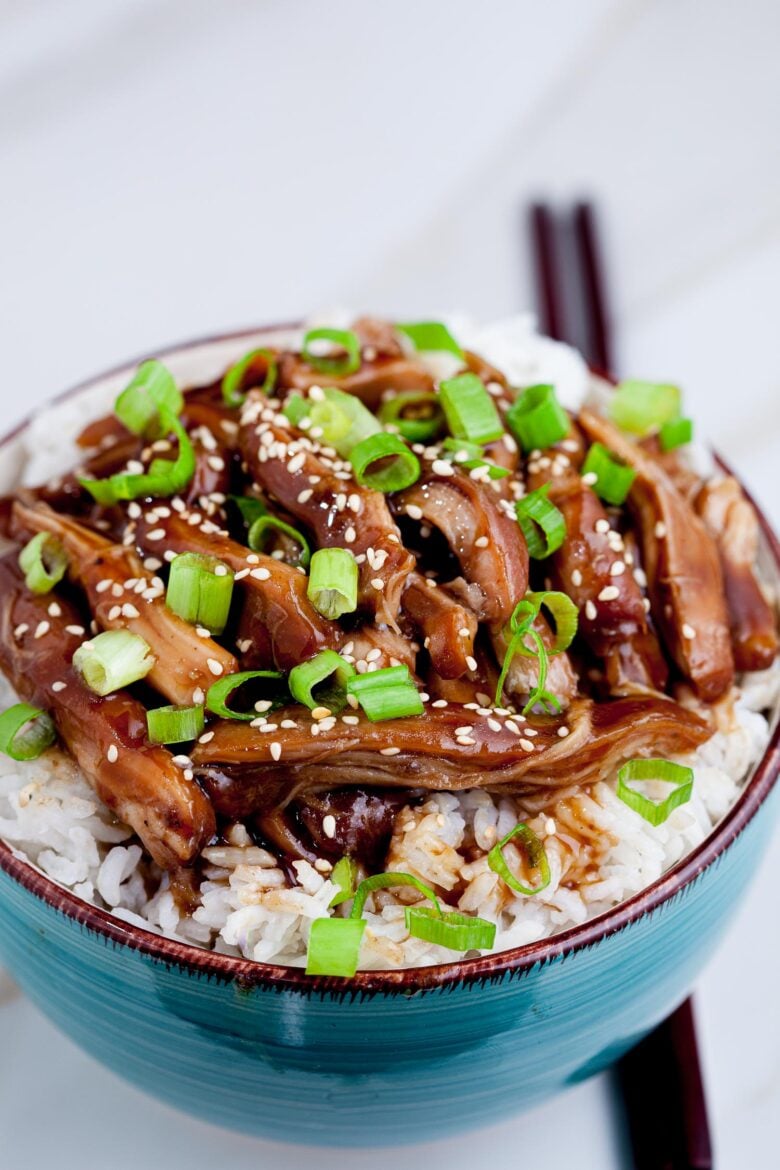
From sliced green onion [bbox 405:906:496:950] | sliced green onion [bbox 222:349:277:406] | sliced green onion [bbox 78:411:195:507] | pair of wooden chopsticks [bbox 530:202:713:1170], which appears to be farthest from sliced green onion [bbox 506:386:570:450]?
pair of wooden chopsticks [bbox 530:202:713:1170]

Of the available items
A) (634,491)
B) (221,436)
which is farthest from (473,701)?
(221,436)

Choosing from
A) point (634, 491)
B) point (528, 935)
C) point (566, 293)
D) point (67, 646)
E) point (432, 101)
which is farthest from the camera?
point (432, 101)

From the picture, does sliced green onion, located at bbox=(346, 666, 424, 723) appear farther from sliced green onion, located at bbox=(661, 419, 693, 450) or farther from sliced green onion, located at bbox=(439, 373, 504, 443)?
sliced green onion, located at bbox=(661, 419, 693, 450)

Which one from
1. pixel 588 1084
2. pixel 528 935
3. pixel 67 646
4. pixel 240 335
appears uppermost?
pixel 240 335

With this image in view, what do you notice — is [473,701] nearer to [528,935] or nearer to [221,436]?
[528,935]

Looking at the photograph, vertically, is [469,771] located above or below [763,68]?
below

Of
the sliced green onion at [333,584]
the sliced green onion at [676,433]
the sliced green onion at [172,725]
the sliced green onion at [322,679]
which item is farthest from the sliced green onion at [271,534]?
the sliced green onion at [676,433]
